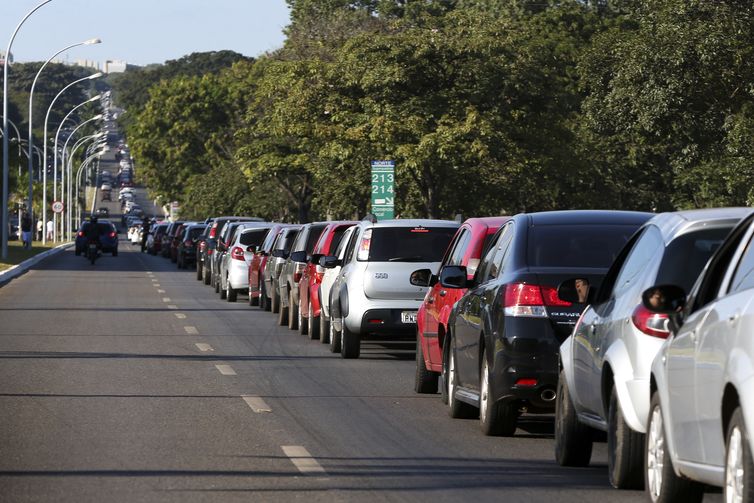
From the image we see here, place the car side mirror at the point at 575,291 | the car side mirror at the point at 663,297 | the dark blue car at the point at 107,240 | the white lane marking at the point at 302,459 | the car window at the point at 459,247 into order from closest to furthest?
the car side mirror at the point at 663,297 < the car side mirror at the point at 575,291 < the white lane marking at the point at 302,459 < the car window at the point at 459,247 < the dark blue car at the point at 107,240

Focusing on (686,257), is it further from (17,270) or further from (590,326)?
(17,270)

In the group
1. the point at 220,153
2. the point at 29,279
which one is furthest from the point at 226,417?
the point at 220,153

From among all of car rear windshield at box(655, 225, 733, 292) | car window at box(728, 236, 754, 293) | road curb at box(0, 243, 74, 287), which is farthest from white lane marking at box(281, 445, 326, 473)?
road curb at box(0, 243, 74, 287)

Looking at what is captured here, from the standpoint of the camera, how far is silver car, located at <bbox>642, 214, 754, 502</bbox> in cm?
638

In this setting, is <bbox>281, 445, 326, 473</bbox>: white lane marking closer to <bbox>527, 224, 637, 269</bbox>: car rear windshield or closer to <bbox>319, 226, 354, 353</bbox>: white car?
<bbox>527, 224, 637, 269</bbox>: car rear windshield

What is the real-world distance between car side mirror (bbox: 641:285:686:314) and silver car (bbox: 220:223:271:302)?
25410mm

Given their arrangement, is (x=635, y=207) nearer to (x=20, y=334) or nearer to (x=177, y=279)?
(x=177, y=279)

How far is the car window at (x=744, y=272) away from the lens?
714 cm

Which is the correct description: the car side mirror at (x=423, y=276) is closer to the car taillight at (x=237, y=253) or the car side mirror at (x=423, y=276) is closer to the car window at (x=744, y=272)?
the car window at (x=744, y=272)

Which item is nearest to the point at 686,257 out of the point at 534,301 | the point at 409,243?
the point at 534,301

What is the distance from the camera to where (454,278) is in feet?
42.5

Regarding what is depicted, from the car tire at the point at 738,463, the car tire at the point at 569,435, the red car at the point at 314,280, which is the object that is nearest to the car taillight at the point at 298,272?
the red car at the point at 314,280

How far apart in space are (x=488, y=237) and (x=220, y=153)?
8640cm

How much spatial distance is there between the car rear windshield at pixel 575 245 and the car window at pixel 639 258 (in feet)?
7.08
